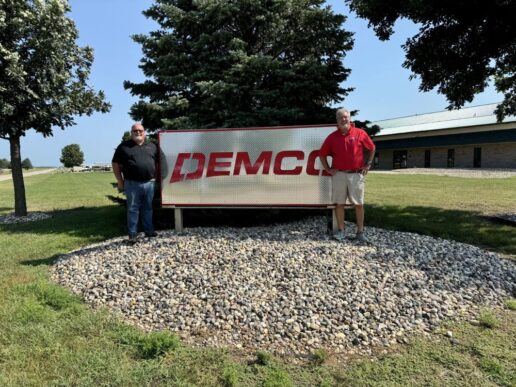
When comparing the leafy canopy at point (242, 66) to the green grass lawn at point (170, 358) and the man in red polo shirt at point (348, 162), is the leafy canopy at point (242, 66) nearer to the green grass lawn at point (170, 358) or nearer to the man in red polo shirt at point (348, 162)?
the man in red polo shirt at point (348, 162)

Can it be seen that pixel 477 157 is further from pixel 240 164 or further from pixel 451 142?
pixel 240 164

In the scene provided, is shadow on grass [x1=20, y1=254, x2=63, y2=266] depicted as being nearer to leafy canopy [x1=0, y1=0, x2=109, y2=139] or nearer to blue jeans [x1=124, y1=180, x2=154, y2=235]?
blue jeans [x1=124, y1=180, x2=154, y2=235]

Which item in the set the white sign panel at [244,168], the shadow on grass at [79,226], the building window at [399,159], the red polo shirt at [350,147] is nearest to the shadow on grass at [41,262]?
the shadow on grass at [79,226]

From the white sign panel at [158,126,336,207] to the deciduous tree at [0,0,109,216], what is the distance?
498cm

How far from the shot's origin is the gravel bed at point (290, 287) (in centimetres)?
373

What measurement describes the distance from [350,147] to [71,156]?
377ft

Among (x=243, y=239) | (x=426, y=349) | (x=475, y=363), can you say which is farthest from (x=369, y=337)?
(x=243, y=239)

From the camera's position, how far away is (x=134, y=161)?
5.98 meters

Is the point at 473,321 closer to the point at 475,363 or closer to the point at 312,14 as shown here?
the point at 475,363

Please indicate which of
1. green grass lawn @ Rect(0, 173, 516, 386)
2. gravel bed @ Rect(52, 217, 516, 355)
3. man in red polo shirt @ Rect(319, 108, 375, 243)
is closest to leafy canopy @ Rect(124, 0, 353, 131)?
man in red polo shirt @ Rect(319, 108, 375, 243)

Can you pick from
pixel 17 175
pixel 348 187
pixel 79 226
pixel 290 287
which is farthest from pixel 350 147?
pixel 17 175

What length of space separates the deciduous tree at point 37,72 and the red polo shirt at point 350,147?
776cm

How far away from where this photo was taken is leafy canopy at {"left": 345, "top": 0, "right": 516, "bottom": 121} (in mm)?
7207

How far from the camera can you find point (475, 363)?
3.18 metres
